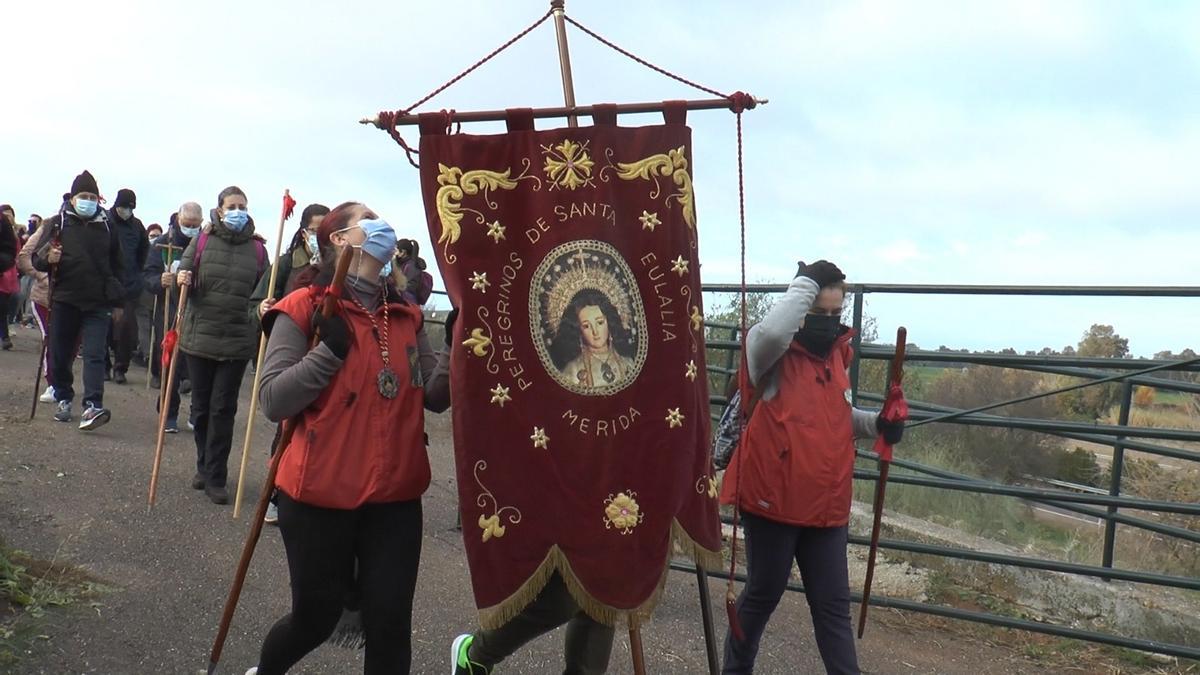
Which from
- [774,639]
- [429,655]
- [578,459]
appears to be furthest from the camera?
[774,639]

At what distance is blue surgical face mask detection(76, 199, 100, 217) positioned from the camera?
8.18m

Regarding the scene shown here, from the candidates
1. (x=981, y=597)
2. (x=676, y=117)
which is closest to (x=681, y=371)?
(x=676, y=117)

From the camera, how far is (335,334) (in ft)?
10.7

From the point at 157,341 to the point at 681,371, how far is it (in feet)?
34.2

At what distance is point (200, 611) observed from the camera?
470cm

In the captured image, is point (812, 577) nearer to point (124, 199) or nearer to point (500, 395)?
point (500, 395)

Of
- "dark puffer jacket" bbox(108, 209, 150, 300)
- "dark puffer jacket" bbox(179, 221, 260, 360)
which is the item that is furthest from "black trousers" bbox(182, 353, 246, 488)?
"dark puffer jacket" bbox(108, 209, 150, 300)

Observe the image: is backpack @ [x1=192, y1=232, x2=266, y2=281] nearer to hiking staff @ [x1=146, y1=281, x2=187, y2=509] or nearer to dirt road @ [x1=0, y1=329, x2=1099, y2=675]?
hiking staff @ [x1=146, y1=281, x2=187, y2=509]

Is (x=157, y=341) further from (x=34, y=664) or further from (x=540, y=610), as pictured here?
(x=540, y=610)

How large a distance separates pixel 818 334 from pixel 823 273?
275 millimetres

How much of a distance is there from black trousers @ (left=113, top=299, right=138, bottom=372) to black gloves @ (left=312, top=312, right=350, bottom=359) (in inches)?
381

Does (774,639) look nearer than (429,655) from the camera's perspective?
No

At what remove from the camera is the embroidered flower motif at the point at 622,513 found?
3234 mm

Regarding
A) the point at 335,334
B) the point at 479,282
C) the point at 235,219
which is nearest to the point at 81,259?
the point at 235,219
